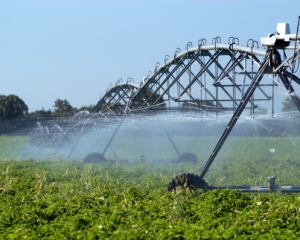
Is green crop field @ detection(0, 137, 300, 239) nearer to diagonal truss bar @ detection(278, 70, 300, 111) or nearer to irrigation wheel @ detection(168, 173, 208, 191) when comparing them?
irrigation wheel @ detection(168, 173, 208, 191)

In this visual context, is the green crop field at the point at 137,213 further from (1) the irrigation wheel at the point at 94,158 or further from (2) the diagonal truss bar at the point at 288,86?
(1) the irrigation wheel at the point at 94,158

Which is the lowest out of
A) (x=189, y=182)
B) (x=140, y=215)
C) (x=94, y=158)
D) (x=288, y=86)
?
(x=94, y=158)

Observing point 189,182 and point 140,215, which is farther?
point 189,182

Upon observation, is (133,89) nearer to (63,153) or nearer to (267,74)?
(63,153)

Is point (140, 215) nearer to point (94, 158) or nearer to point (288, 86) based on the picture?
point (288, 86)

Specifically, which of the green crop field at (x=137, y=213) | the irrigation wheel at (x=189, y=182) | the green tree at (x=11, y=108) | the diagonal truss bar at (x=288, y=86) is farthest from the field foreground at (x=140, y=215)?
the green tree at (x=11, y=108)

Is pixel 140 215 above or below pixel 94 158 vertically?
above

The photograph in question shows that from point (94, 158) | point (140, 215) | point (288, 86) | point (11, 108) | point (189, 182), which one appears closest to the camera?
point (140, 215)

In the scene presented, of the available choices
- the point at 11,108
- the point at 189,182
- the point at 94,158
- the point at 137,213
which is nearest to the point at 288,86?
the point at 189,182

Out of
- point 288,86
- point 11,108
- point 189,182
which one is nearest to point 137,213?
point 189,182

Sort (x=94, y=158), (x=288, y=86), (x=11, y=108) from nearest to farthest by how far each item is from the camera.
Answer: (x=288, y=86) < (x=94, y=158) < (x=11, y=108)

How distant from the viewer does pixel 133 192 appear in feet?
32.9

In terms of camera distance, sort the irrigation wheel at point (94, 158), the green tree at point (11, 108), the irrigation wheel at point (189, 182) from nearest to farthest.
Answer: the irrigation wheel at point (189, 182), the irrigation wheel at point (94, 158), the green tree at point (11, 108)

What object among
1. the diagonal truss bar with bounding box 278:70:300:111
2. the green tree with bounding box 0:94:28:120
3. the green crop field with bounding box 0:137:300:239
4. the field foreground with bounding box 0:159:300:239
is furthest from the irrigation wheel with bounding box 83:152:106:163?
the green tree with bounding box 0:94:28:120
